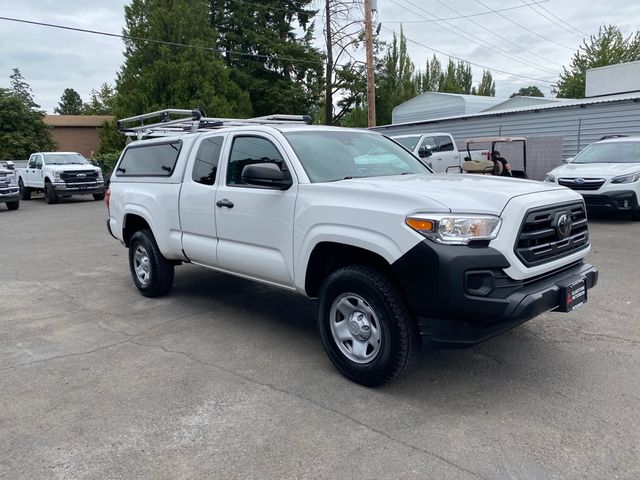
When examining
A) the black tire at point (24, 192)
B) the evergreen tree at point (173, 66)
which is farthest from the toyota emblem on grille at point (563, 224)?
the black tire at point (24, 192)

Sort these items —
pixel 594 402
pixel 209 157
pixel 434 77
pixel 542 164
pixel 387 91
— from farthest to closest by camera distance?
pixel 434 77 < pixel 387 91 < pixel 542 164 < pixel 209 157 < pixel 594 402

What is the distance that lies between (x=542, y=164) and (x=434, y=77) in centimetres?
2529

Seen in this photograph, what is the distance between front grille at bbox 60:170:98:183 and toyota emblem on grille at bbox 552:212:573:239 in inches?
765

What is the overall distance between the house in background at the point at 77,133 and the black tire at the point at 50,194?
86.7 feet

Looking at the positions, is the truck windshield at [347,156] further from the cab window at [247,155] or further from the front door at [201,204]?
the front door at [201,204]

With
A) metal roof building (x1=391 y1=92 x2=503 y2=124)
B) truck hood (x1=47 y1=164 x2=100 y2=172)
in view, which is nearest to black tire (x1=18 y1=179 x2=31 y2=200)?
truck hood (x1=47 y1=164 x2=100 y2=172)

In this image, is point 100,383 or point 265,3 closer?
point 100,383

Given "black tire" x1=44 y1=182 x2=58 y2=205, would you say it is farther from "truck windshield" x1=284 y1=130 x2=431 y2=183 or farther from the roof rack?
"truck windshield" x1=284 y1=130 x2=431 y2=183

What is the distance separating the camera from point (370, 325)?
3693 millimetres

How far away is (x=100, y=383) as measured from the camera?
396 cm

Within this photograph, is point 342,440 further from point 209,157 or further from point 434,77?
point 434,77

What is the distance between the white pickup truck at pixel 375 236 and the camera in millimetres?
3260

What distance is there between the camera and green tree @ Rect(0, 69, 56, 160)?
32219 millimetres

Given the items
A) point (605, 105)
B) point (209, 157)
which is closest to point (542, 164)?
point (605, 105)
